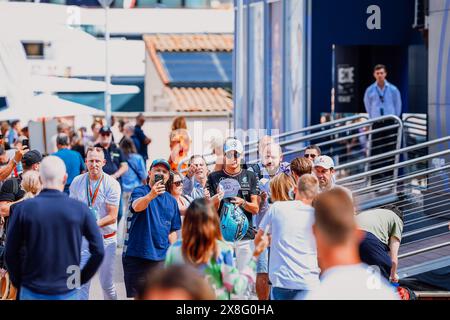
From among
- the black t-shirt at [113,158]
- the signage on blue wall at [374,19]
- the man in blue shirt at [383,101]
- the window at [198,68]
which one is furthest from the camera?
the window at [198,68]

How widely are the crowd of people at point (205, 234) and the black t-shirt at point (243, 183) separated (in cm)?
1

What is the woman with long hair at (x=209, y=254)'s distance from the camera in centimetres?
656

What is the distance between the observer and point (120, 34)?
52062 mm

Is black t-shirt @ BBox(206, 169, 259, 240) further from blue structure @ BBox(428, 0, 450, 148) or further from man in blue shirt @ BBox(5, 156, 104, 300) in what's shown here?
blue structure @ BBox(428, 0, 450, 148)

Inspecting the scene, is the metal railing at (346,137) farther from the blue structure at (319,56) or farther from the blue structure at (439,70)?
the blue structure at (439,70)

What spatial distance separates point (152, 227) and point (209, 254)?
110 inches

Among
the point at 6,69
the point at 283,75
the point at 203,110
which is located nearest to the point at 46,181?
the point at 283,75

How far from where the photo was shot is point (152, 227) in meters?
9.39

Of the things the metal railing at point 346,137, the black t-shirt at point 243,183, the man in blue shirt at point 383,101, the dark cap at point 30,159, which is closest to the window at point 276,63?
the metal railing at point 346,137

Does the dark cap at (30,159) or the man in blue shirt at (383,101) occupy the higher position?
the man in blue shirt at (383,101)

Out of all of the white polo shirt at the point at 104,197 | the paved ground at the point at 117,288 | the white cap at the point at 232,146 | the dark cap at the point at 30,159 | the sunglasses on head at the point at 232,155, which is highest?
the white cap at the point at 232,146

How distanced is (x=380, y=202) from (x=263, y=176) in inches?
153

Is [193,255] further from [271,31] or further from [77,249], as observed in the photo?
[271,31]

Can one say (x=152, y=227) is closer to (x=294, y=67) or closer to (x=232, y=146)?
(x=232, y=146)
